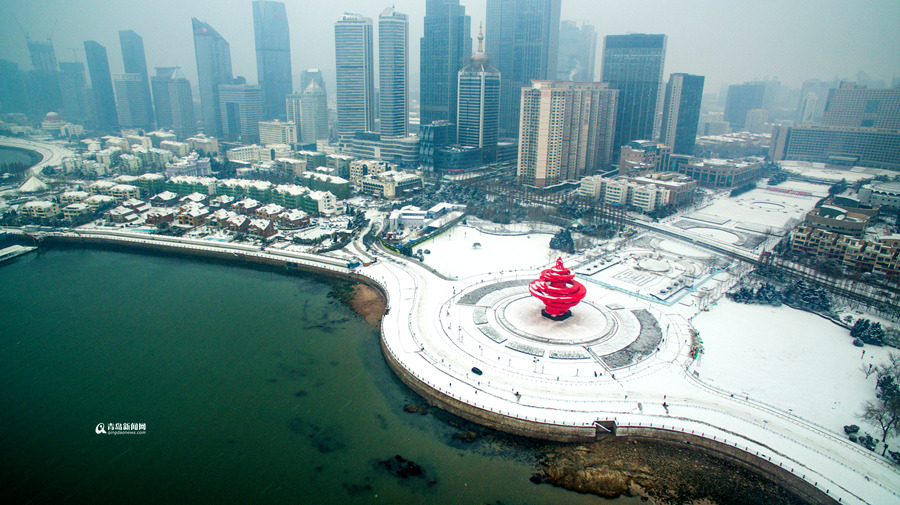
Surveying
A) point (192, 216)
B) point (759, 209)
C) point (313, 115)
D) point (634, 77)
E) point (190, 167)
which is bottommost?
point (759, 209)

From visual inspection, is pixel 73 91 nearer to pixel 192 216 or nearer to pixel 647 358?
pixel 192 216

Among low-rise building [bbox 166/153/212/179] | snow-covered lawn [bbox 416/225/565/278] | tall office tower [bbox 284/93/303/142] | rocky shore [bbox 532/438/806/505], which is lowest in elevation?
rocky shore [bbox 532/438/806/505]

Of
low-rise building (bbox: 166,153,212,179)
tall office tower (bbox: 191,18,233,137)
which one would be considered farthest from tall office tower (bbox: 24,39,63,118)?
low-rise building (bbox: 166,153,212,179)

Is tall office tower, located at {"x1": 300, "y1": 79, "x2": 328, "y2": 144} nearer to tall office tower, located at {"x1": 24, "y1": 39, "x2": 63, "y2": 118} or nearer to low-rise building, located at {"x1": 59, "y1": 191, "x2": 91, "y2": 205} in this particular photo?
low-rise building, located at {"x1": 59, "y1": 191, "x2": 91, "y2": 205}

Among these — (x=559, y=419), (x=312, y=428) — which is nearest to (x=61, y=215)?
(x=312, y=428)

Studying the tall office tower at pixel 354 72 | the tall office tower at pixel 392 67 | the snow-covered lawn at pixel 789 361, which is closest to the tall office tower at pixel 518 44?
the tall office tower at pixel 392 67

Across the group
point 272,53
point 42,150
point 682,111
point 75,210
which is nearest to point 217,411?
point 75,210
